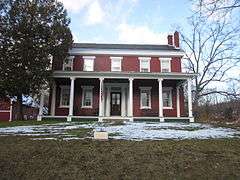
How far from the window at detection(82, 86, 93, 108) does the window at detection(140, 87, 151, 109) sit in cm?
478

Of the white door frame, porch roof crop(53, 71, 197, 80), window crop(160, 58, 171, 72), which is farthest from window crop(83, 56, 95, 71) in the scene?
window crop(160, 58, 171, 72)

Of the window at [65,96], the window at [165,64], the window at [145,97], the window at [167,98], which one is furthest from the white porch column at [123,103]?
the window at [65,96]

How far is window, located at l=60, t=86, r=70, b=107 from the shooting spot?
3010cm

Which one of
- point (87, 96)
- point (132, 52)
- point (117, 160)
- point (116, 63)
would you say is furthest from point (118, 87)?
point (117, 160)

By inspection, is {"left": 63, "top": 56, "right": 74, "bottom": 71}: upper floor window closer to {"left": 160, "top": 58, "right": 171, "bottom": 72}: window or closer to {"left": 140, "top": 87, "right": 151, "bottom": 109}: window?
{"left": 140, "top": 87, "right": 151, "bottom": 109}: window

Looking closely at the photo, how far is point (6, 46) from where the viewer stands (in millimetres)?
24938

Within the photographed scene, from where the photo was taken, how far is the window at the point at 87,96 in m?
30.2

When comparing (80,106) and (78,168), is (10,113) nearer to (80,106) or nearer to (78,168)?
(80,106)

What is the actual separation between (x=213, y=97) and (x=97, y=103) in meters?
42.6

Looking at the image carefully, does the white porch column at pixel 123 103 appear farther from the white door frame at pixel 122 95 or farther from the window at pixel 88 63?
the window at pixel 88 63

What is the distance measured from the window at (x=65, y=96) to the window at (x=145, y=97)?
6.91 metres

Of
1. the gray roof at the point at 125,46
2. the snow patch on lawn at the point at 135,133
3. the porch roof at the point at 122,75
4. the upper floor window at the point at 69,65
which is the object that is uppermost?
the gray roof at the point at 125,46

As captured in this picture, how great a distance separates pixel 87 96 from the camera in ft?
99.9

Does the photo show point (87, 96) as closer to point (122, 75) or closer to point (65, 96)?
point (65, 96)
